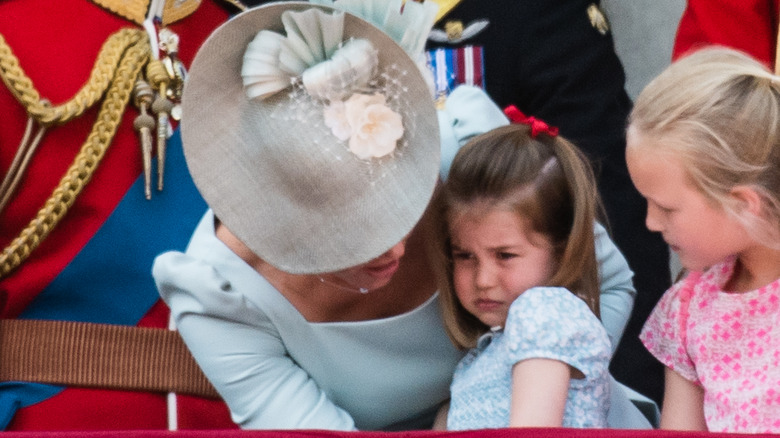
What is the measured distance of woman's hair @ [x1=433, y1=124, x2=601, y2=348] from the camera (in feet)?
4.12

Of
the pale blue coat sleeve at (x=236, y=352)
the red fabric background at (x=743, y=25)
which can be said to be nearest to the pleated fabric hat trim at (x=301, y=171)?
the pale blue coat sleeve at (x=236, y=352)

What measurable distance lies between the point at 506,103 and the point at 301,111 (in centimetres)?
67

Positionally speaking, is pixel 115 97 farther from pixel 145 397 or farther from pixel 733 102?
pixel 733 102

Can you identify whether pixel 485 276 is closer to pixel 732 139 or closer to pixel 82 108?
pixel 732 139

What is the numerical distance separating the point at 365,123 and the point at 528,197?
280mm

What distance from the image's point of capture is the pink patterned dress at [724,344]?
45.8 inches

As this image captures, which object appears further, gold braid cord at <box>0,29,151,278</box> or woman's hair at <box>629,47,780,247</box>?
gold braid cord at <box>0,29,151,278</box>

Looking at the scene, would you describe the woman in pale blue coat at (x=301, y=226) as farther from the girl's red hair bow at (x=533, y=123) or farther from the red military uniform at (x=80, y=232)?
the girl's red hair bow at (x=533, y=123)

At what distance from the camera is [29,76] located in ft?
4.10

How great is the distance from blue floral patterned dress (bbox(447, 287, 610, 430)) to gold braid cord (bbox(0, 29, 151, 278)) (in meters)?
0.51

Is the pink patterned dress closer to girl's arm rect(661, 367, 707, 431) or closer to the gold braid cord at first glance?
girl's arm rect(661, 367, 707, 431)

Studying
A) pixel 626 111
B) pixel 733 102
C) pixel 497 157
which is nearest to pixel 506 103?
pixel 626 111

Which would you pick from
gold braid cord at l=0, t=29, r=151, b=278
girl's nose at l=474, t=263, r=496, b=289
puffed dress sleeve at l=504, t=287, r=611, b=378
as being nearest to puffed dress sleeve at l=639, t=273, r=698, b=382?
puffed dress sleeve at l=504, t=287, r=611, b=378

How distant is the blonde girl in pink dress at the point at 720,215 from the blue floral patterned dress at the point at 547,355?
0.12 m
